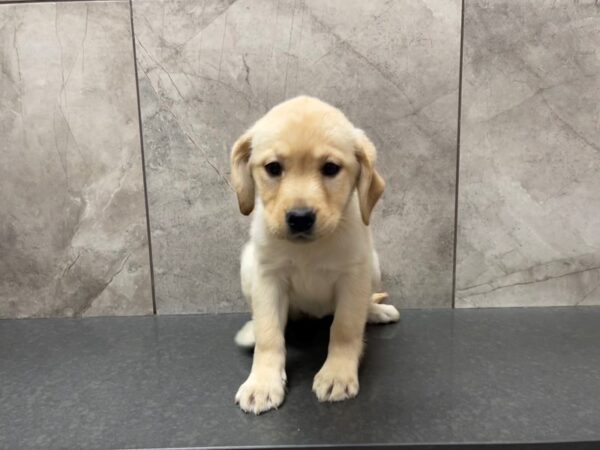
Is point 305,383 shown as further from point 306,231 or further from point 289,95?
point 289,95

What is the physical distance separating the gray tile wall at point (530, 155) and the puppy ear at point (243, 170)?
0.94 metres

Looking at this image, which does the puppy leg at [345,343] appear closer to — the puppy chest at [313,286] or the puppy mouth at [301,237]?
the puppy chest at [313,286]

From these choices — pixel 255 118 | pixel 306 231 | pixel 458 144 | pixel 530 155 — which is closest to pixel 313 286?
pixel 306 231

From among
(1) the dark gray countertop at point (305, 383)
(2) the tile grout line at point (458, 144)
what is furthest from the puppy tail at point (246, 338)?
(2) the tile grout line at point (458, 144)

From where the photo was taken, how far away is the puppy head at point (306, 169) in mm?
1407

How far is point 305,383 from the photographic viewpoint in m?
1.54

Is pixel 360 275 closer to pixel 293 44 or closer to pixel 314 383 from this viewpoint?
pixel 314 383

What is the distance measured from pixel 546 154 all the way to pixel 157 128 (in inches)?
61.2

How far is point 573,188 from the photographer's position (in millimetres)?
2096

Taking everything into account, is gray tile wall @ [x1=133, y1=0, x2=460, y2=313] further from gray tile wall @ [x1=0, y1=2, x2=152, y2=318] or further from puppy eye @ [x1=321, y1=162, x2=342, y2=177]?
puppy eye @ [x1=321, y1=162, x2=342, y2=177]

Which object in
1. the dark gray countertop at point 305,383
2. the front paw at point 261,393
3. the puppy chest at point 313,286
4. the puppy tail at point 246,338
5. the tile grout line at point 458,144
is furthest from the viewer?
the tile grout line at point 458,144

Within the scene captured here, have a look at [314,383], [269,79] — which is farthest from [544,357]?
[269,79]

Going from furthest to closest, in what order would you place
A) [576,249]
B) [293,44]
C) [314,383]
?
[576,249] < [293,44] < [314,383]

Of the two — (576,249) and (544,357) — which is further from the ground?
(576,249)
